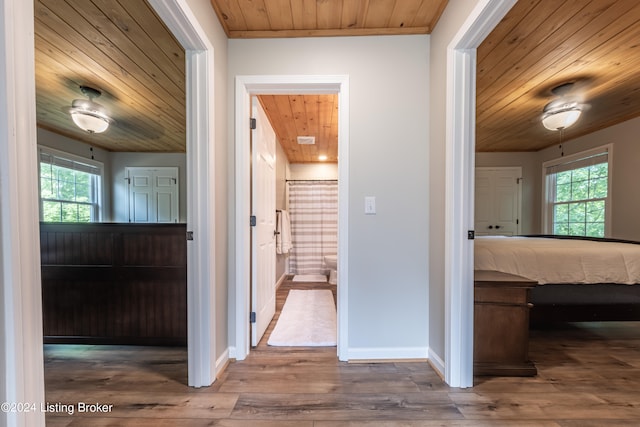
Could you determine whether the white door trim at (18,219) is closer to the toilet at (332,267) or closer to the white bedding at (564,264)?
the white bedding at (564,264)

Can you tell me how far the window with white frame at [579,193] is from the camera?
3.76 meters

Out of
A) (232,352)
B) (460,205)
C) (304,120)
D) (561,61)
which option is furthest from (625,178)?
(232,352)

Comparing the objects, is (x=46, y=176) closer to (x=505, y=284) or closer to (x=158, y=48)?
(x=158, y=48)

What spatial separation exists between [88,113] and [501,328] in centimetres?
362

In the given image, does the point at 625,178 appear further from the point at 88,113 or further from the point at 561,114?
the point at 88,113

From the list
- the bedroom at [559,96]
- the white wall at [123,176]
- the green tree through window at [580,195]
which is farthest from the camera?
the white wall at [123,176]

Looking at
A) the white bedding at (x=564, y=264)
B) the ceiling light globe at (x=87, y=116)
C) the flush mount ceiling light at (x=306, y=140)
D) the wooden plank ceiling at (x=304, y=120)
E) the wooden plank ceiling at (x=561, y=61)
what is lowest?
the white bedding at (x=564, y=264)

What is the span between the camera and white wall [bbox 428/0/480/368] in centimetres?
160

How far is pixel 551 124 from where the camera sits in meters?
2.74

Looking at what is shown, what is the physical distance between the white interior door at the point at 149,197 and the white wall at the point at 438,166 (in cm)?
413

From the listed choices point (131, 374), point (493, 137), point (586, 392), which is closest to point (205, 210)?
point (131, 374)

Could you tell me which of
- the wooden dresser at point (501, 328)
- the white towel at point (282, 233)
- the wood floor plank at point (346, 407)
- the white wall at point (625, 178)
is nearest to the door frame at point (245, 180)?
the wood floor plank at point (346, 407)

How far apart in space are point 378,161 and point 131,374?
2.03 metres

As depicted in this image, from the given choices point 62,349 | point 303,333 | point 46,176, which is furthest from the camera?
point 46,176
